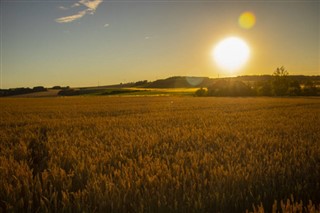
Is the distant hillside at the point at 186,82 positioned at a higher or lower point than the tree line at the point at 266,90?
higher

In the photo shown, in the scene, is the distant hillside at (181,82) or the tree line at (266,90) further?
the distant hillside at (181,82)

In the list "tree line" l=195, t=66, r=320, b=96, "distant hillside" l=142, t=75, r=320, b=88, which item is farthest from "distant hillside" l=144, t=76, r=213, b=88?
"tree line" l=195, t=66, r=320, b=96

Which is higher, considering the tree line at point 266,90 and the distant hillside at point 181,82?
the distant hillside at point 181,82

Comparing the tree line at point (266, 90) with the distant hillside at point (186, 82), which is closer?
the tree line at point (266, 90)

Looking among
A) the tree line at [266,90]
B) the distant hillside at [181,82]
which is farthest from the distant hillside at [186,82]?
the tree line at [266,90]

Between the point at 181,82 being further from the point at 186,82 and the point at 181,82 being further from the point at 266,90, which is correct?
the point at 266,90

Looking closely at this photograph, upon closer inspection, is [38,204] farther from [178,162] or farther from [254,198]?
[254,198]

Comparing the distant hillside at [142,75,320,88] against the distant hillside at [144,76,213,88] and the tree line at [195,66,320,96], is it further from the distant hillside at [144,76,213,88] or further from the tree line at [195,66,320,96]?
the tree line at [195,66,320,96]

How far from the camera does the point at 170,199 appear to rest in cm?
340

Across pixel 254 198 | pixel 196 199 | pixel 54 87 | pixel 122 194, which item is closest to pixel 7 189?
pixel 122 194

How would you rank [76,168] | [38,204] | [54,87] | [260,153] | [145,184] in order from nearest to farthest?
[38,204], [145,184], [76,168], [260,153], [54,87]

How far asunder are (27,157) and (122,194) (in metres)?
3.28

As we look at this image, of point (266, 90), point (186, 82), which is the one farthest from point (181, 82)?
point (266, 90)

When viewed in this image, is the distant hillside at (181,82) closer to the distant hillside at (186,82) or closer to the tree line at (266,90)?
the distant hillside at (186,82)
